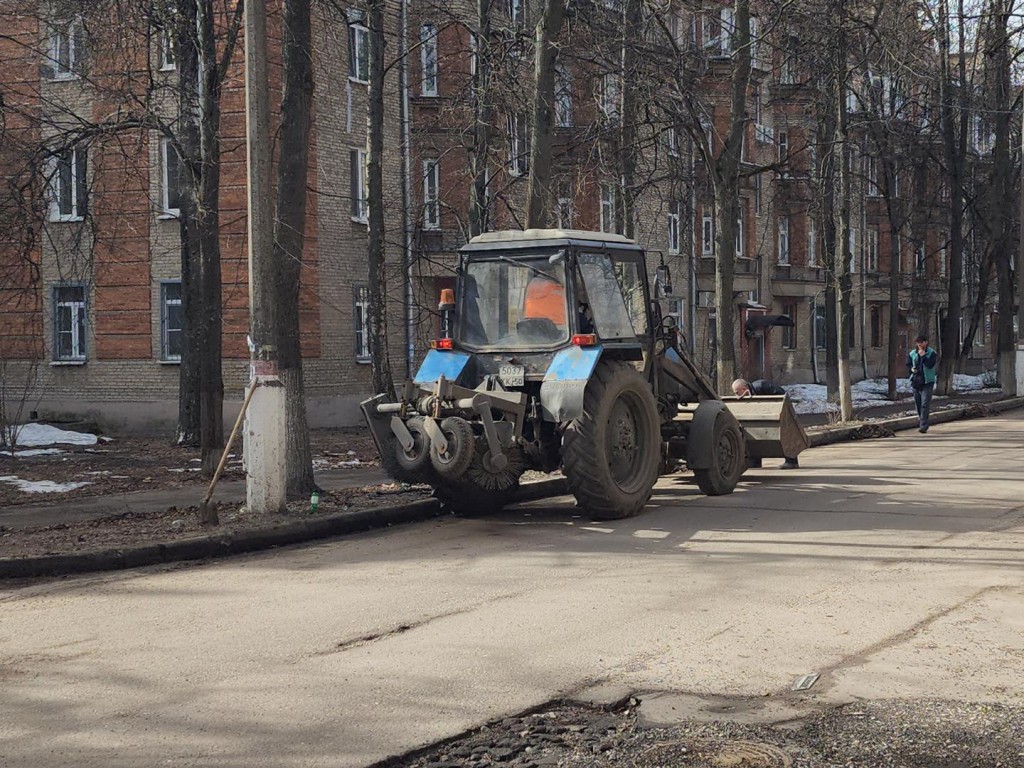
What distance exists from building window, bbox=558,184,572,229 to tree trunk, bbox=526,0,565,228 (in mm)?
4202

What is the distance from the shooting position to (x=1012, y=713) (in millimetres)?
5664

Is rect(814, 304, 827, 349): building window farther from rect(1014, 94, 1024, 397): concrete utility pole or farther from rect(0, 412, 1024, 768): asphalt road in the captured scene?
rect(0, 412, 1024, 768): asphalt road

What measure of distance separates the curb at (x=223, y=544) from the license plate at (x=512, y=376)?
5.63ft

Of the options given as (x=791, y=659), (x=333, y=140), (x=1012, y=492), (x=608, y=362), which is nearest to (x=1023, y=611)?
(x=791, y=659)

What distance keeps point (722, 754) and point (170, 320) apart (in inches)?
Answer: 993

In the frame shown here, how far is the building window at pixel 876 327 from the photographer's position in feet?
188

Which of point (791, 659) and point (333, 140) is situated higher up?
point (333, 140)

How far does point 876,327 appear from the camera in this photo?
5791cm

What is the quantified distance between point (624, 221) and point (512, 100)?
4288 mm

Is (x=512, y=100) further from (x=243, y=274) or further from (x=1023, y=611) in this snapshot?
(x=1023, y=611)

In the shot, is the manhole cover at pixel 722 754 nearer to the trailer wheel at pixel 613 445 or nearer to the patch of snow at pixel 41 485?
the trailer wheel at pixel 613 445

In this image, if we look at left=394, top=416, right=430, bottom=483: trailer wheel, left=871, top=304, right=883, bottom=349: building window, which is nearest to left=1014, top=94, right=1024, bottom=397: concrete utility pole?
left=871, top=304, right=883, bottom=349: building window

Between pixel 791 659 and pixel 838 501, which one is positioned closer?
pixel 791 659

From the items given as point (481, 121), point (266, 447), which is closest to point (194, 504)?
point (266, 447)
